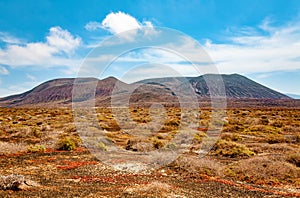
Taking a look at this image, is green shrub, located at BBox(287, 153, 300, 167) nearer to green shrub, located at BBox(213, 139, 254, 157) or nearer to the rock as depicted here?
green shrub, located at BBox(213, 139, 254, 157)

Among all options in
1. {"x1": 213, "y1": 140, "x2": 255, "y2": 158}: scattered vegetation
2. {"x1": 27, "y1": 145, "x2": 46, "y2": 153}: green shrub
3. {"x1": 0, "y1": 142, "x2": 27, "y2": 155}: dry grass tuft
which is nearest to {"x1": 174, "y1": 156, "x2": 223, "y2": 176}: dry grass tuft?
{"x1": 213, "y1": 140, "x2": 255, "y2": 158}: scattered vegetation

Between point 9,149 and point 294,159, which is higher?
point 9,149

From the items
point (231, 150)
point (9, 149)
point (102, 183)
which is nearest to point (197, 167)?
point (102, 183)

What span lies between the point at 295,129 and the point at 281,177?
2386 centimetres

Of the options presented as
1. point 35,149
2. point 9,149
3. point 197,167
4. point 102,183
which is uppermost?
point 9,149

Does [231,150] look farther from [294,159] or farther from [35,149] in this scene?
[35,149]

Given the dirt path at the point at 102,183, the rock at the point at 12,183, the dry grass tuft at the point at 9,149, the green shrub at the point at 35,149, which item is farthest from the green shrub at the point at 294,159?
the dry grass tuft at the point at 9,149

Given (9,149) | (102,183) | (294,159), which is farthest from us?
(9,149)

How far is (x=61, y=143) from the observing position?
21.8m

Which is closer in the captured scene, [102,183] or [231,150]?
[102,183]

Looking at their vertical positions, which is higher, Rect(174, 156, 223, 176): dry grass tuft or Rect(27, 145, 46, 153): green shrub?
Rect(27, 145, 46, 153): green shrub

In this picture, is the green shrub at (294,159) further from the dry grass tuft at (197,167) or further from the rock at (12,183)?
the rock at (12,183)

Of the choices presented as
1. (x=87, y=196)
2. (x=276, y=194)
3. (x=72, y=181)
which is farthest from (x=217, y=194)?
(x=72, y=181)

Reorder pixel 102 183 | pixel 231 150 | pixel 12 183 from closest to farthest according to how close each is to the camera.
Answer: pixel 12 183 < pixel 102 183 < pixel 231 150
